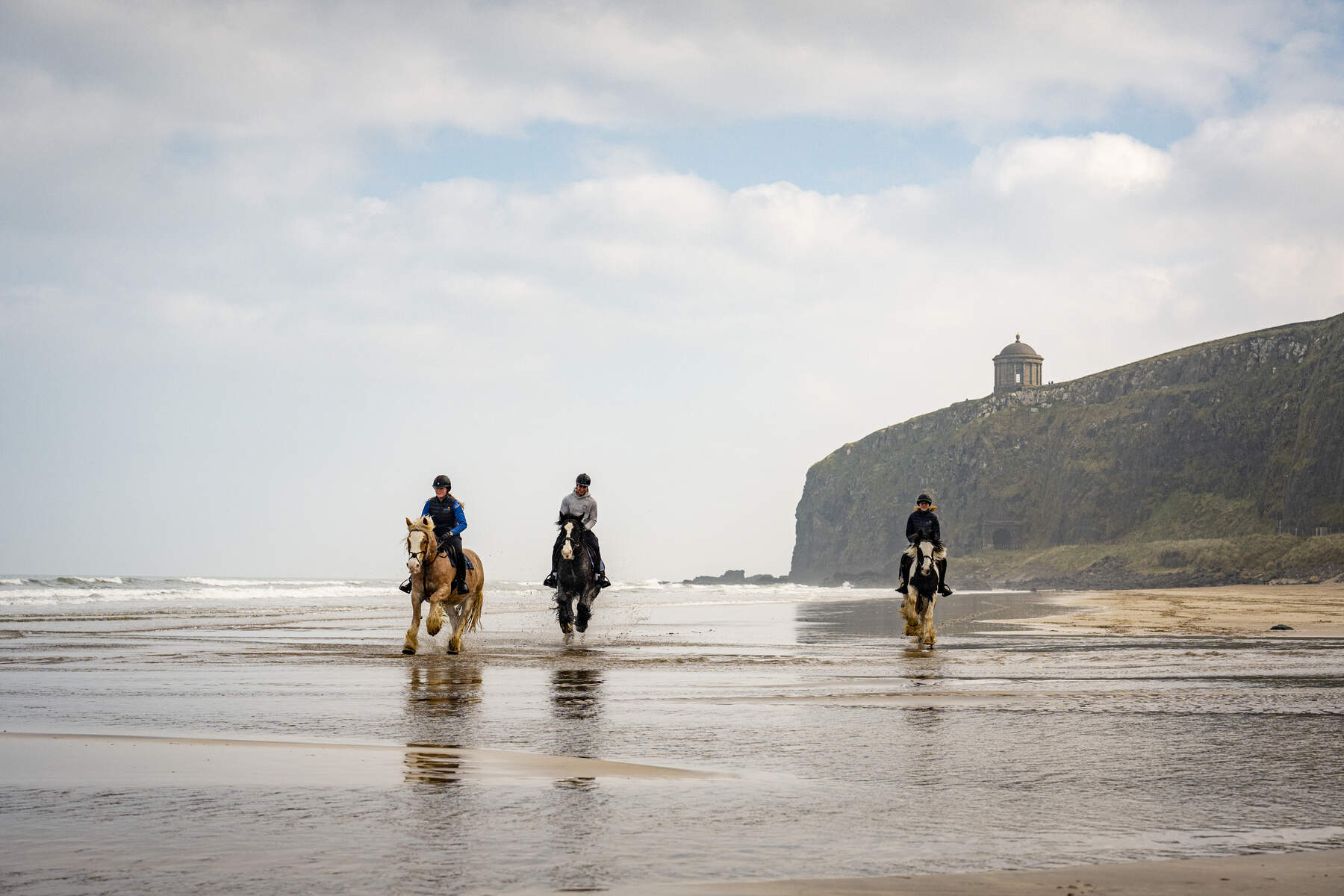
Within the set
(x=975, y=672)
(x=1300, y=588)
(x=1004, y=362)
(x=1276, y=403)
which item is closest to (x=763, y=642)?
(x=975, y=672)

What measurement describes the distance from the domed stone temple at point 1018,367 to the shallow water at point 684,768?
155661 millimetres

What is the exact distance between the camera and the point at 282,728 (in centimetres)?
816

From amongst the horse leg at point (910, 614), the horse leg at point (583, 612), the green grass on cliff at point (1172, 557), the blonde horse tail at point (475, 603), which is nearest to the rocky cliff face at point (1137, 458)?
the green grass on cliff at point (1172, 557)

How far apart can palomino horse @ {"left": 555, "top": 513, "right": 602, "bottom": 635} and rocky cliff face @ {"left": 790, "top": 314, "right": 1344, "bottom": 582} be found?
9296cm

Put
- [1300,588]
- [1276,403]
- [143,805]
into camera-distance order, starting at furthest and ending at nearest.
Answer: [1276,403] → [1300,588] → [143,805]

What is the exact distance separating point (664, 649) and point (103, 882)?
13224 millimetres

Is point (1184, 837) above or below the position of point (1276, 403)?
below

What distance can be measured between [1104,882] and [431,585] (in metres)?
13.1

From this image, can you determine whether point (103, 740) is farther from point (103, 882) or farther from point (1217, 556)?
point (1217, 556)

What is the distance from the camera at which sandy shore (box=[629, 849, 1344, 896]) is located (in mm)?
3840

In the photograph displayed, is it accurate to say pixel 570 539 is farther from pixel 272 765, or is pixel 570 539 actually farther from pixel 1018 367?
pixel 1018 367

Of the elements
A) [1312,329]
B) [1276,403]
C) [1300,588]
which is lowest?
[1300,588]

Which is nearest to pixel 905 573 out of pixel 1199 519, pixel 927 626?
pixel 927 626

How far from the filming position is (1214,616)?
28.3m
